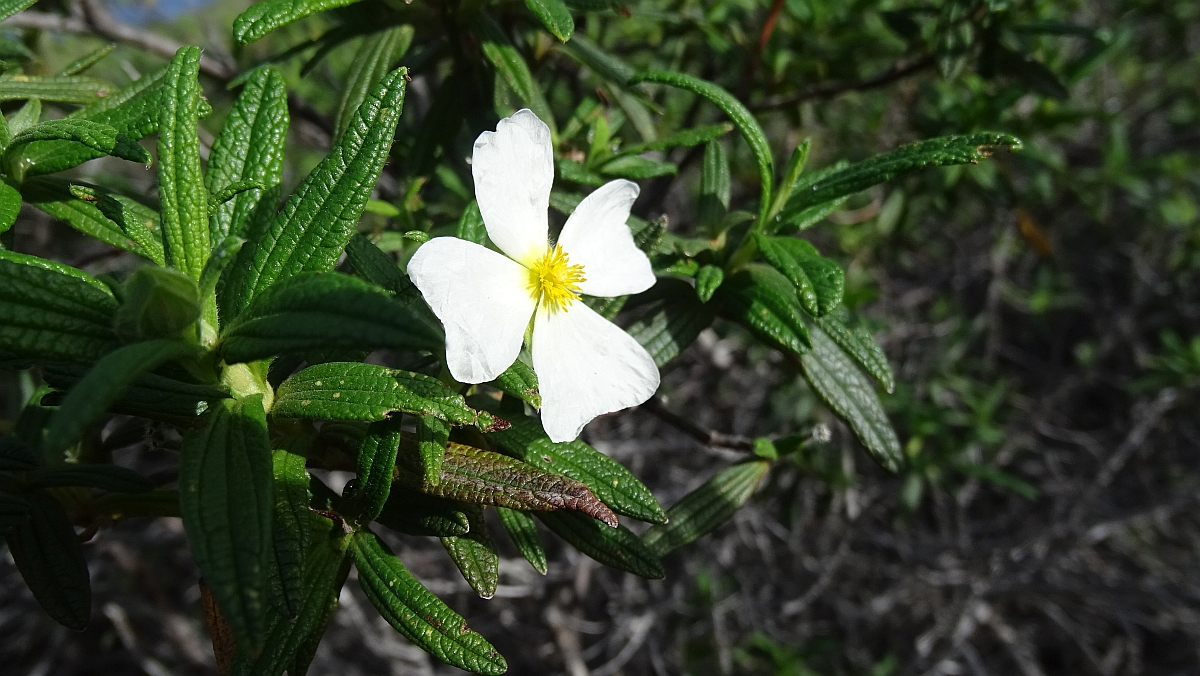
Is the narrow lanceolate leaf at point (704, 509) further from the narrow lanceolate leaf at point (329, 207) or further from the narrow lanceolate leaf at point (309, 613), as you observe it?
the narrow lanceolate leaf at point (329, 207)

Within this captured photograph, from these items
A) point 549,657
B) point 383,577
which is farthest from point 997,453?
point 383,577

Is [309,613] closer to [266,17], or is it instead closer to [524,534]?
[524,534]

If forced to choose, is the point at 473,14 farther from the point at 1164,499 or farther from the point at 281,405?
the point at 1164,499

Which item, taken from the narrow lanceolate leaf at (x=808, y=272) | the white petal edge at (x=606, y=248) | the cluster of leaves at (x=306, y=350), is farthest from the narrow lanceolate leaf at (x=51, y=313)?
the narrow lanceolate leaf at (x=808, y=272)

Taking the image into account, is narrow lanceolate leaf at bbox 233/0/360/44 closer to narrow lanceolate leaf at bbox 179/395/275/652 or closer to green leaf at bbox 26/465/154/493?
narrow lanceolate leaf at bbox 179/395/275/652

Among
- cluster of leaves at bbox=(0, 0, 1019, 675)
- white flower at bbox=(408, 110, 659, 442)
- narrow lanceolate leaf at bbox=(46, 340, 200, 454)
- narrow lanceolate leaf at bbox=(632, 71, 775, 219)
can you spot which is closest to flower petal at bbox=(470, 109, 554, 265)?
white flower at bbox=(408, 110, 659, 442)

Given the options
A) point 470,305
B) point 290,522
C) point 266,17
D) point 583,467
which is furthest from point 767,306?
point 266,17
